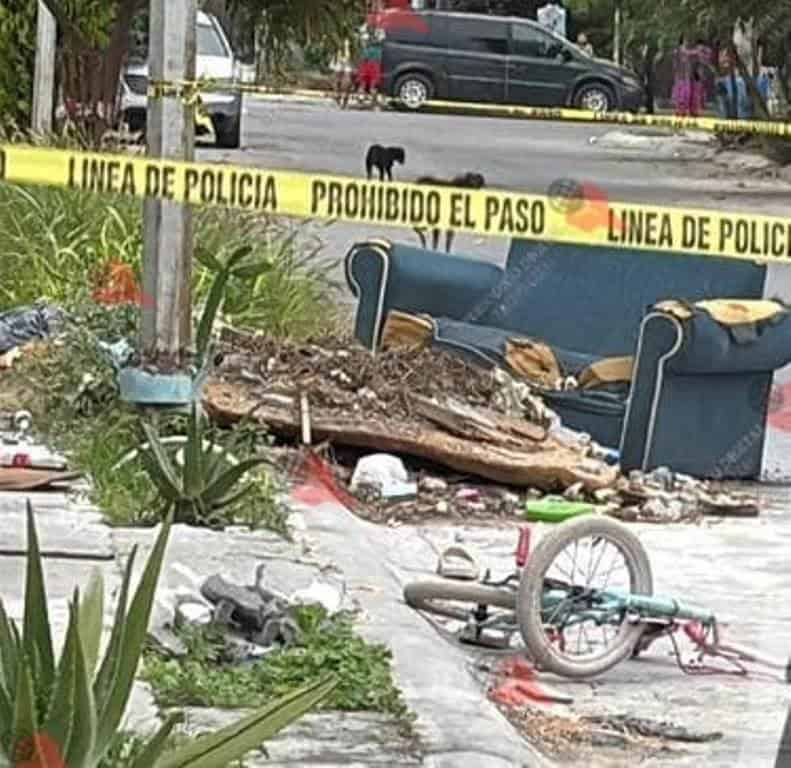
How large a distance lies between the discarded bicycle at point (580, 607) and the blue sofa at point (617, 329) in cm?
297

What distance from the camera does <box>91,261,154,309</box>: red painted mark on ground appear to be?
10.1 meters

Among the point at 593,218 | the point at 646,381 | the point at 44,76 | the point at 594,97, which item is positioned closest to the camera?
the point at 593,218

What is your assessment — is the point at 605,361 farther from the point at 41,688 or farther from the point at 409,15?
the point at 409,15

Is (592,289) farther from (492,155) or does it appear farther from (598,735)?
(492,155)

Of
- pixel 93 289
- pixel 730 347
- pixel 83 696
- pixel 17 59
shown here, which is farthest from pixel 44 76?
pixel 83 696

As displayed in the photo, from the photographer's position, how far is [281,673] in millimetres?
5805

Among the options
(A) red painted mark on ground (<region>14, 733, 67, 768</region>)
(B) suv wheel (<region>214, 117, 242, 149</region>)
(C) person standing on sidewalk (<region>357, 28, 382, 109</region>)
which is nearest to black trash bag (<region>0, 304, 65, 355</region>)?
(A) red painted mark on ground (<region>14, 733, 67, 768</region>)

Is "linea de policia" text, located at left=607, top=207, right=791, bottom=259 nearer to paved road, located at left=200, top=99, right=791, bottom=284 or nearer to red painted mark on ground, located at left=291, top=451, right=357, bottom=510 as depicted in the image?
red painted mark on ground, located at left=291, top=451, right=357, bottom=510

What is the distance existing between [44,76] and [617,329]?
5245 mm

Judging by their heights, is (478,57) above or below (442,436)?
above

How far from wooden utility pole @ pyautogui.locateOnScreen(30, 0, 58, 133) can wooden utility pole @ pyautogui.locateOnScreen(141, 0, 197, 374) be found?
239 inches

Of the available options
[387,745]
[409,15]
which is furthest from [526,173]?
[387,745]

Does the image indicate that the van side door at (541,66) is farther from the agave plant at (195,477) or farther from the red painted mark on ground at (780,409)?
the agave plant at (195,477)

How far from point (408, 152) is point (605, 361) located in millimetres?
20989
